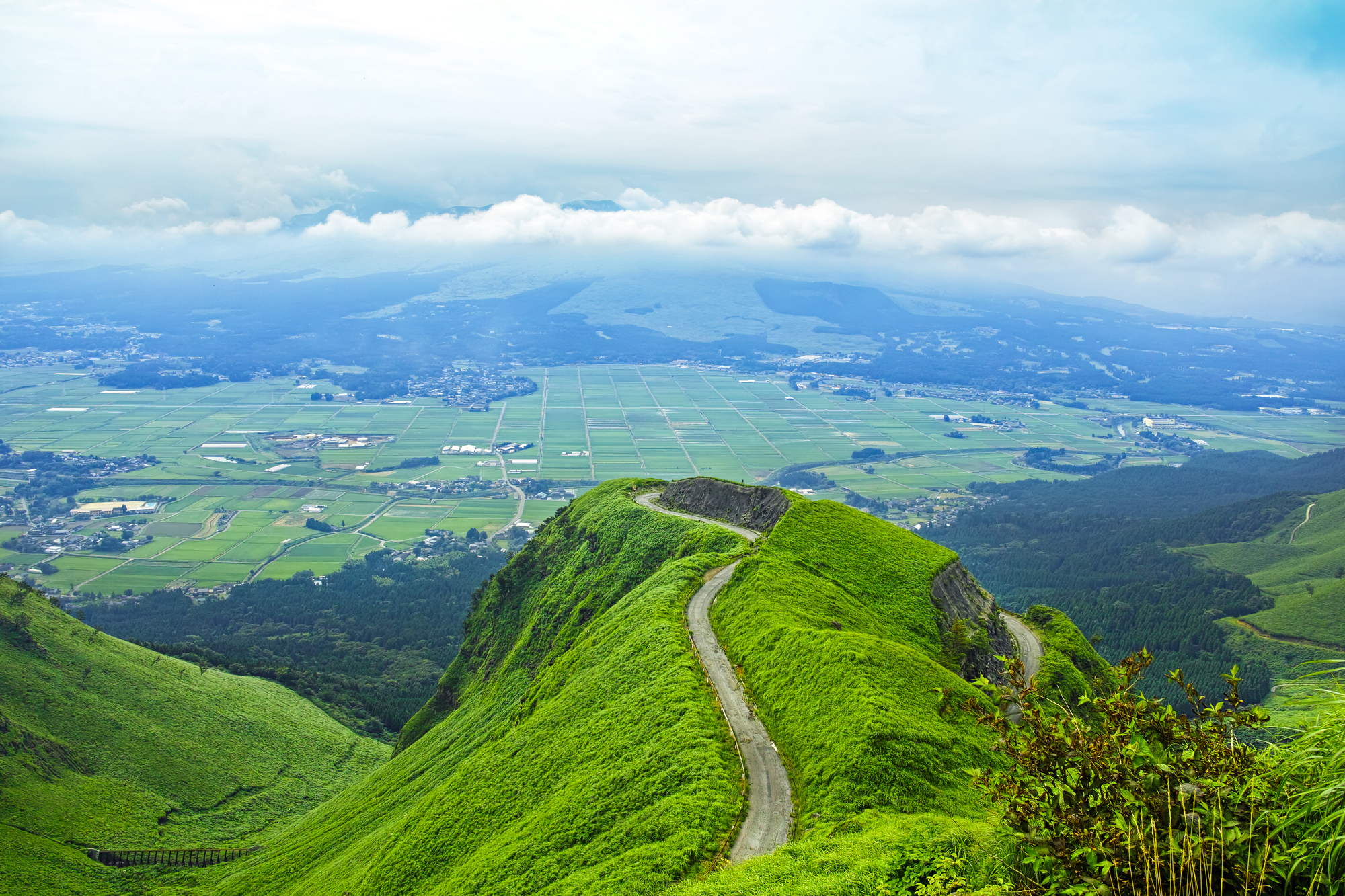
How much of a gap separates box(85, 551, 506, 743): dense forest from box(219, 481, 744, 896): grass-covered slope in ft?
99.2

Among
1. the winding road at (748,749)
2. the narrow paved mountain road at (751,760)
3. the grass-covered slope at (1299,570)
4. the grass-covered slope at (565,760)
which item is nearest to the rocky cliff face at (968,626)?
the winding road at (748,749)

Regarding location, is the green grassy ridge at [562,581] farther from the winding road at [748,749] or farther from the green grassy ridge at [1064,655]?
the green grassy ridge at [1064,655]

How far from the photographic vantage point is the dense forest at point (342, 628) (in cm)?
10531

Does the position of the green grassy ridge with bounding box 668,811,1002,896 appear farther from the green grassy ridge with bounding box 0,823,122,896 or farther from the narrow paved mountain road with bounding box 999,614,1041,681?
the green grassy ridge with bounding box 0,823,122,896

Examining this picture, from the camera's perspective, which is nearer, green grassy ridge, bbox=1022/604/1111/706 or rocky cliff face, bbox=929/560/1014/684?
rocky cliff face, bbox=929/560/1014/684

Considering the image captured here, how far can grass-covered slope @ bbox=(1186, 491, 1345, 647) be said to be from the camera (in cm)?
13562

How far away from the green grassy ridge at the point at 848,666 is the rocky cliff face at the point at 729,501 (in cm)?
893

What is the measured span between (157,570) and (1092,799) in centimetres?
20424

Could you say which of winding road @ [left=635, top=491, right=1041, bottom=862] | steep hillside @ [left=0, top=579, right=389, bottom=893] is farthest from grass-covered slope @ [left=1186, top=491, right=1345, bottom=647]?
steep hillside @ [left=0, top=579, right=389, bottom=893]

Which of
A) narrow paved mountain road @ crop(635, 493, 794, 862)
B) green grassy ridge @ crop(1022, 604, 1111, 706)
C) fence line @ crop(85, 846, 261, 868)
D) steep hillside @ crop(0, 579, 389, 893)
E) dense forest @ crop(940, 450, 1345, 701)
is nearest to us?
narrow paved mountain road @ crop(635, 493, 794, 862)

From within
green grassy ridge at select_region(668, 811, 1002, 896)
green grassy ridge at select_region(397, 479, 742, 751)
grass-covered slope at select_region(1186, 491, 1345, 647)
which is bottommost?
grass-covered slope at select_region(1186, 491, 1345, 647)

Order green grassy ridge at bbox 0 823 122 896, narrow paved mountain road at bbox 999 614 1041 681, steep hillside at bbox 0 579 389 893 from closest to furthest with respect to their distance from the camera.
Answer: green grassy ridge at bbox 0 823 122 896 → narrow paved mountain road at bbox 999 614 1041 681 → steep hillside at bbox 0 579 389 893

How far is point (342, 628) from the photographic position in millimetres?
147000

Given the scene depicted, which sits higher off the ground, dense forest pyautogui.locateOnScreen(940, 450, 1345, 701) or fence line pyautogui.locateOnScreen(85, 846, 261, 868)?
fence line pyautogui.locateOnScreen(85, 846, 261, 868)
